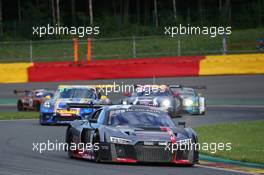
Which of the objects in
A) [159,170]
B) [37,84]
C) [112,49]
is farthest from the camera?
[112,49]

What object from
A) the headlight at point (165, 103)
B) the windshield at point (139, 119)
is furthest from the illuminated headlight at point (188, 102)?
the windshield at point (139, 119)

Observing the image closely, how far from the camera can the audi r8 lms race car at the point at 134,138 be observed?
15.8 m

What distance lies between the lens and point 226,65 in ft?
127

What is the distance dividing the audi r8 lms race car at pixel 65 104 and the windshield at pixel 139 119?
10406mm

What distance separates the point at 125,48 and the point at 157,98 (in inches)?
458

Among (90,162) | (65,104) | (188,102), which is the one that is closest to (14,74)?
(188,102)

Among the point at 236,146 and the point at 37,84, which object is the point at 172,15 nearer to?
the point at 37,84

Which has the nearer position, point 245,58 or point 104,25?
point 245,58

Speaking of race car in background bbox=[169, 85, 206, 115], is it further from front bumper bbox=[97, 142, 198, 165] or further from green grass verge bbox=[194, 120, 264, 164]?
front bumper bbox=[97, 142, 198, 165]

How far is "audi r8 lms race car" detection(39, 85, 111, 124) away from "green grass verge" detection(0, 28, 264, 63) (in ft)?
41.8

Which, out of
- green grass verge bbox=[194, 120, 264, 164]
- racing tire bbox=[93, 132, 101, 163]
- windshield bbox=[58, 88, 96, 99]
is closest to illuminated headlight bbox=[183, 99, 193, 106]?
windshield bbox=[58, 88, 96, 99]

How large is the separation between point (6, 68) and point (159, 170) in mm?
24140

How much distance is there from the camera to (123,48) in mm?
43281

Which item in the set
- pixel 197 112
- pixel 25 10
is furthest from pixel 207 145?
pixel 25 10
